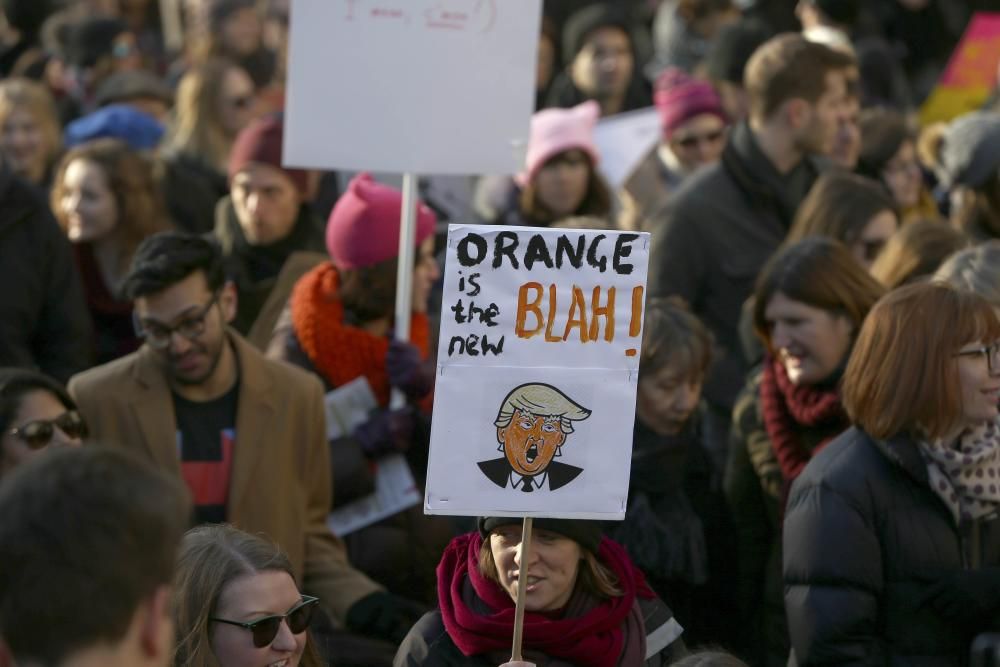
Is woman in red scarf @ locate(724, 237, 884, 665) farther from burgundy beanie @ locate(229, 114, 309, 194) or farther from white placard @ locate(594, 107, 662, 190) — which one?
white placard @ locate(594, 107, 662, 190)

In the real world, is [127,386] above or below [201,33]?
below

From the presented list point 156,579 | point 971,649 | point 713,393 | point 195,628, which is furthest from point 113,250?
point 156,579

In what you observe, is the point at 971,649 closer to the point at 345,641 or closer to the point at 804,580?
the point at 804,580

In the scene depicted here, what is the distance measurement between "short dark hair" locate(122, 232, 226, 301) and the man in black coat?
1.97 metres

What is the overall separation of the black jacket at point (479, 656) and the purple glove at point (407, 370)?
1592 millimetres

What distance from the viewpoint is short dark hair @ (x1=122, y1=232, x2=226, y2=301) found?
16.9ft

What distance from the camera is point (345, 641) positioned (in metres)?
5.07

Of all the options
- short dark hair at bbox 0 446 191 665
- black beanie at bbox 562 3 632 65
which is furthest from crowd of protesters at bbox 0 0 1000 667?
black beanie at bbox 562 3 632 65

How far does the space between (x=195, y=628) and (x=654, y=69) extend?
8515 mm

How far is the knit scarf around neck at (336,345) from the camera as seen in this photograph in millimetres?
5727

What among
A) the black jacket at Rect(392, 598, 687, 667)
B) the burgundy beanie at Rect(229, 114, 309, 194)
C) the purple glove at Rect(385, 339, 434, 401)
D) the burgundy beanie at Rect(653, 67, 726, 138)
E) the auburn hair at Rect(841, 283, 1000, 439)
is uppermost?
the burgundy beanie at Rect(653, 67, 726, 138)

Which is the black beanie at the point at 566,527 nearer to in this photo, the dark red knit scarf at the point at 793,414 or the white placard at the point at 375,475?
the dark red knit scarf at the point at 793,414

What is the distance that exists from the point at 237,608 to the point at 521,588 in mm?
610

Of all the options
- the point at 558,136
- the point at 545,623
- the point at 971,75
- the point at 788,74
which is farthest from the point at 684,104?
the point at 545,623
